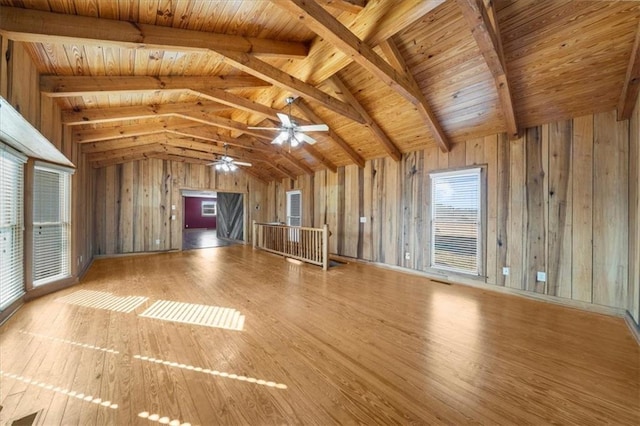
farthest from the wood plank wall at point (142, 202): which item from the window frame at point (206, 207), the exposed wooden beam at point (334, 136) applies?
the window frame at point (206, 207)

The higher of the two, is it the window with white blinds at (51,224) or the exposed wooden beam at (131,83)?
the exposed wooden beam at (131,83)

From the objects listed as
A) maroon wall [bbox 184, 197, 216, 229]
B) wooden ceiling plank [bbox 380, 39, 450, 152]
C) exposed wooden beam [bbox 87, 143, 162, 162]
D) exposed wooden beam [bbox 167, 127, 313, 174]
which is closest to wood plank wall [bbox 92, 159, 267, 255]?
exposed wooden beam [bbox 87, 143, 162, 162]

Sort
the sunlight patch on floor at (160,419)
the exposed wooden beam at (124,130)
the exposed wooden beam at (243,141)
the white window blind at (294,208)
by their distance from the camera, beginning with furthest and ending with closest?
the white window blind at (294,208) < the exposed wooden beam at (243,141) < the exposed wooden beam at (124,130) < the sunlight patch on floor at (160,419)

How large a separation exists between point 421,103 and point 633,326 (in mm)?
3655

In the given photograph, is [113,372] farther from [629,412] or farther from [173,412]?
[629,412]

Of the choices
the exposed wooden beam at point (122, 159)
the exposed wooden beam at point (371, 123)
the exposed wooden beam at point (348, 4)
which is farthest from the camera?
the exposed wooden beam at point (122, 159)

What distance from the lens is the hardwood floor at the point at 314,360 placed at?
1.61 metres

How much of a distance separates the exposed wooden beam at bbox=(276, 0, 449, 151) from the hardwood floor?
301 cm

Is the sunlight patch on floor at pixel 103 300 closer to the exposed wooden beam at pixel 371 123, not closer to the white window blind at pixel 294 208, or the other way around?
the exposed wooden beam at pixel 371 123

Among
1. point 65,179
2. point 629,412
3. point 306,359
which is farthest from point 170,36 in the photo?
point 629,412

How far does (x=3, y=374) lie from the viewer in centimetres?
191

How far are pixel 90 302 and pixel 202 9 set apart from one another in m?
4.01

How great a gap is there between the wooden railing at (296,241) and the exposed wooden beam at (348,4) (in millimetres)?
3803

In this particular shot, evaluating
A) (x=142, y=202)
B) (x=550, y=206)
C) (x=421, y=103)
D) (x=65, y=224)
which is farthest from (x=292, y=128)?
(x=142, y=202)
